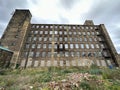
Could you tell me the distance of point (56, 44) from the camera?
1474 inches

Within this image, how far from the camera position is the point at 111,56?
3528 cm

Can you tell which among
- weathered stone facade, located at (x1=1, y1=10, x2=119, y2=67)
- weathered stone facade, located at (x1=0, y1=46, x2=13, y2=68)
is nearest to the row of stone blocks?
weathered stone facade, located at (x1=1, y1=10, x2=119, y2=67)

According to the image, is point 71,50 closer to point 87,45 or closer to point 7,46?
point 87,45

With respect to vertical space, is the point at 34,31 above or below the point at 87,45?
above

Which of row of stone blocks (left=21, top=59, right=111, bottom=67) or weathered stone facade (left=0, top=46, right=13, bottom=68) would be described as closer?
weathered stone facade (left=0, top=46, right=13, bottom=68)

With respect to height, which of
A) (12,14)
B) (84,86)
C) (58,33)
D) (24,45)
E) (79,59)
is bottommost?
(84,86)

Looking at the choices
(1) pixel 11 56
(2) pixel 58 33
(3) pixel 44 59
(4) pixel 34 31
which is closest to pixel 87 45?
(2) pixel 58 33

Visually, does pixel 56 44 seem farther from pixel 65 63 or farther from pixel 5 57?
pixel 5 57

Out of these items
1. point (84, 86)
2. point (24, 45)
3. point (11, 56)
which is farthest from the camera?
point (24, 45)

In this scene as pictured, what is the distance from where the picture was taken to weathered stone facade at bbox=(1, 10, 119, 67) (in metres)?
33.8

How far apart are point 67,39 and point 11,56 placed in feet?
64.0

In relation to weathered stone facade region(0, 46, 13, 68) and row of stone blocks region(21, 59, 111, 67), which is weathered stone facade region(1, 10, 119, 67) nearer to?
row of stone blocks region(21, 59, 111, 67)

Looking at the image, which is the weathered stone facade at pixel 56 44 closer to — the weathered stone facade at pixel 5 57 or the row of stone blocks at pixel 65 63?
the row of stone blocks at pixel 65 63

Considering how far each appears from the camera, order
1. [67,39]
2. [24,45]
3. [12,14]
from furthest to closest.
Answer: [12,14] → [67,39] → [24,45]
